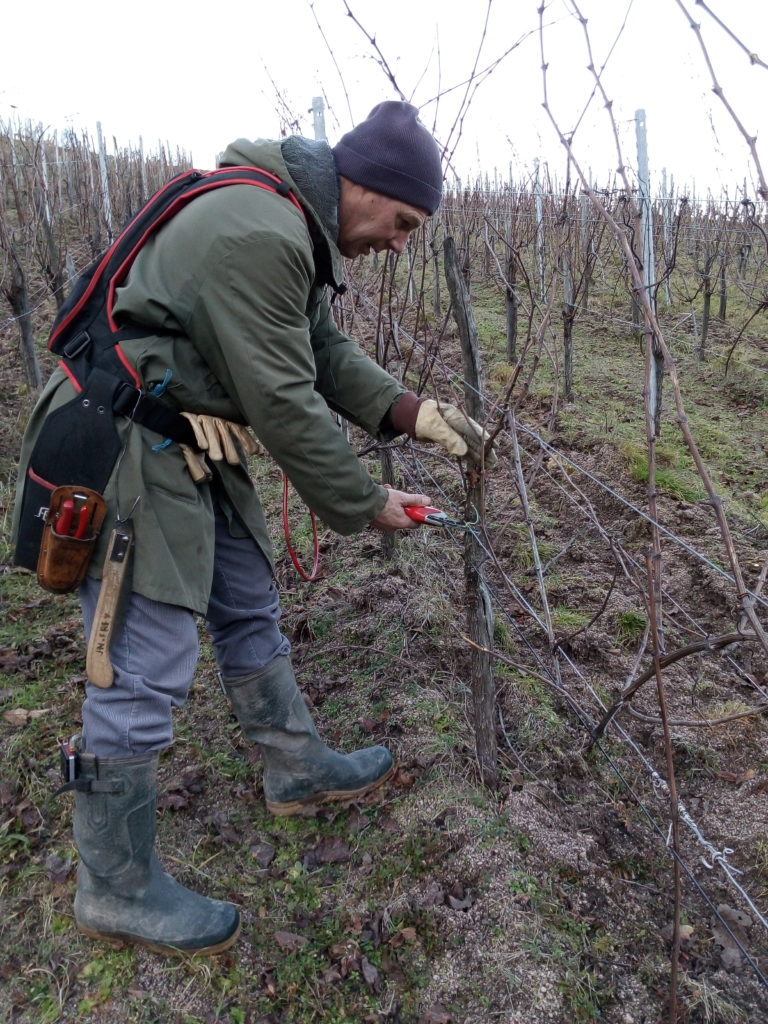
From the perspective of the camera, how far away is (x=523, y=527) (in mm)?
4023

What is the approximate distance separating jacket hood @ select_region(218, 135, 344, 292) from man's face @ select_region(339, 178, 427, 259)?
0.05 metres

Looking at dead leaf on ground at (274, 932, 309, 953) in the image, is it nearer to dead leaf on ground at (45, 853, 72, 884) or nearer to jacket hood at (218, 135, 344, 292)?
dead leaf on ground at (45, 853, 72, 884)

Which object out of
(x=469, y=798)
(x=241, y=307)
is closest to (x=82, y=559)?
(x=241, y=307)

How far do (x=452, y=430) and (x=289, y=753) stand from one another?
1092 millimetres

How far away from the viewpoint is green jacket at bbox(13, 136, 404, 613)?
1.51 m

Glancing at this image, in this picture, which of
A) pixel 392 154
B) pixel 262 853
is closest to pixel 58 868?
pixel 262 853

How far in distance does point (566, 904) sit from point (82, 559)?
1508mm

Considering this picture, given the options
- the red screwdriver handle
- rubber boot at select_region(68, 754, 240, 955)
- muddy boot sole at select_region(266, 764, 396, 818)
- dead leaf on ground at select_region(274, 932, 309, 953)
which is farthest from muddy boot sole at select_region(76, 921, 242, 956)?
the red screwdriver handle

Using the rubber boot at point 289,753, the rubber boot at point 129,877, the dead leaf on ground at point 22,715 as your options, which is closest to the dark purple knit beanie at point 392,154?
the rubber boot at point 289,753

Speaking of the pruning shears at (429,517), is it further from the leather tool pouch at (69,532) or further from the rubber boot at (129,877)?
the rubber boot at (129,877)

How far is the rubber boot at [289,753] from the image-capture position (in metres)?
2.12

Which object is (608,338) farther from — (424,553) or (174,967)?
(174,967)

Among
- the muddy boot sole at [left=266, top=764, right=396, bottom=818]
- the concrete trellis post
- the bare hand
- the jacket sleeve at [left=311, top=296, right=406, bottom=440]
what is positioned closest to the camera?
the bare hand

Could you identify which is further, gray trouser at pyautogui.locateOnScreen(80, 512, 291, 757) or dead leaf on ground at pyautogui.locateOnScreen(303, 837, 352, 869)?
dead leaf on ground at pyautogui.locateOnScreen(303, 837, 352, 869)
